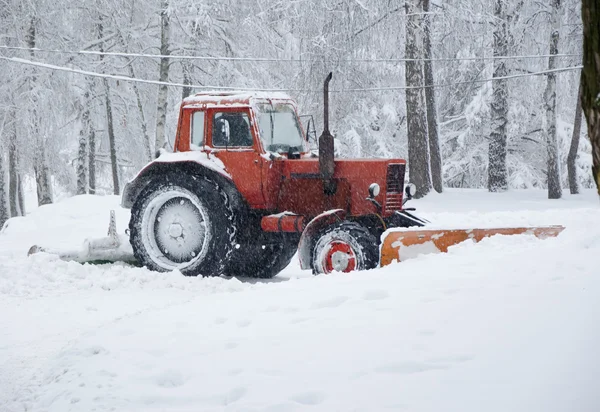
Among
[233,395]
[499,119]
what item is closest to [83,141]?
[499,119]

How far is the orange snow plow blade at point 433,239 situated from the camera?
7801 millimetres

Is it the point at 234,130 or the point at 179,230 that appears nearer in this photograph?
the point at 234,130

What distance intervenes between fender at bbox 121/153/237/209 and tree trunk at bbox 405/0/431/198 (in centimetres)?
757

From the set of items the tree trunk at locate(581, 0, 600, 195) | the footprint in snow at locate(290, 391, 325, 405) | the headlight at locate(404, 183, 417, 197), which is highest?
the tree trunk at locate(581, 0, 600, 195)

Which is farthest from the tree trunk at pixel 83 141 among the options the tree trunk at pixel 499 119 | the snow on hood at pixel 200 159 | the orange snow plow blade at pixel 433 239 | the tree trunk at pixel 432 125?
the orange snow plow blade at pixel 433 239

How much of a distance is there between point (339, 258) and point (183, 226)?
2.34 meters

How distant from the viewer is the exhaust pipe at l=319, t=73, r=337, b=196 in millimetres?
8405

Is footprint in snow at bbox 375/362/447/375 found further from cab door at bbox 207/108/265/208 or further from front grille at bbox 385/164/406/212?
cab door at bbox 207/108/265/208

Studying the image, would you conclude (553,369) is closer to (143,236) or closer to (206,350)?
(206,350)

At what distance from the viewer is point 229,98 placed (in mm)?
9406

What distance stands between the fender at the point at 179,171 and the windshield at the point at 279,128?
2.20 ft

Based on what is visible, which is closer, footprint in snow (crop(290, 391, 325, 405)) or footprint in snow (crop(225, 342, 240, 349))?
footprint in snow (crop(290, 391, 325, 405))

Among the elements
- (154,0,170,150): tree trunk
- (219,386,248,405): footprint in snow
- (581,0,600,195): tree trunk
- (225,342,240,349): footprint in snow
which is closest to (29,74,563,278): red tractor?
(225,342,240,349): footprint in snow

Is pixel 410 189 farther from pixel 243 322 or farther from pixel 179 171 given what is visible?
pixel 243 322
